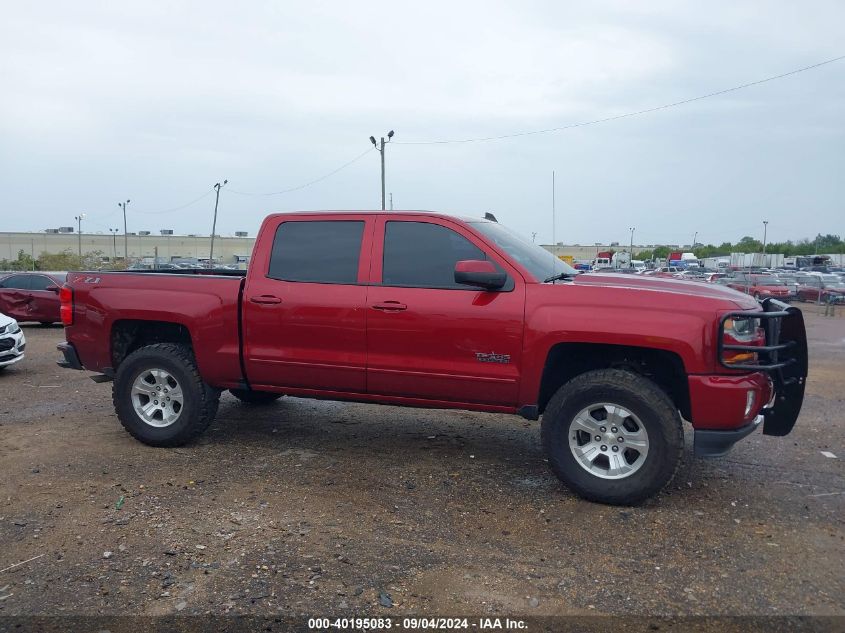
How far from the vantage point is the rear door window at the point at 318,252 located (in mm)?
5727

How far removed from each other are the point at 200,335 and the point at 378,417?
2.17 metres

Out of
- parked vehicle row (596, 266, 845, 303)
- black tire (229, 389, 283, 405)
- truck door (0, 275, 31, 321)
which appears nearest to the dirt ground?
black tire (229, 389, 283, 405)

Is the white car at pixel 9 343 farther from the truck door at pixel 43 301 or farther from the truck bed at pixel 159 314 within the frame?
the truck door at pixel 43 301

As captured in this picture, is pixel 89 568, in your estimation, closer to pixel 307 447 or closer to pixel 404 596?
pixel 404 596

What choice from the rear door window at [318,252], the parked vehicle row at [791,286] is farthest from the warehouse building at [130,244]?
the rear door window at [318,252]

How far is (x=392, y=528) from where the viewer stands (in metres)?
4.46

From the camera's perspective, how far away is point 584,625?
11.0ft

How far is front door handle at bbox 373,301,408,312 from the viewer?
538cm

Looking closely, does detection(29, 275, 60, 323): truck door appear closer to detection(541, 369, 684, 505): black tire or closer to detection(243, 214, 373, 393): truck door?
detection(243, 214, 373, 393): truck door

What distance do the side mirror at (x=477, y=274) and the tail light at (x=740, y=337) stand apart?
151 cm

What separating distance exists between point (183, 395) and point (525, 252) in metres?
3.02

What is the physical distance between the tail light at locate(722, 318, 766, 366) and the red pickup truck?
1cm

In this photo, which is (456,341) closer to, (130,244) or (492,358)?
(492,358)

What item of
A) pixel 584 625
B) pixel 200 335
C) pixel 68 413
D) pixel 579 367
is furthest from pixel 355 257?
pixel 68 413
